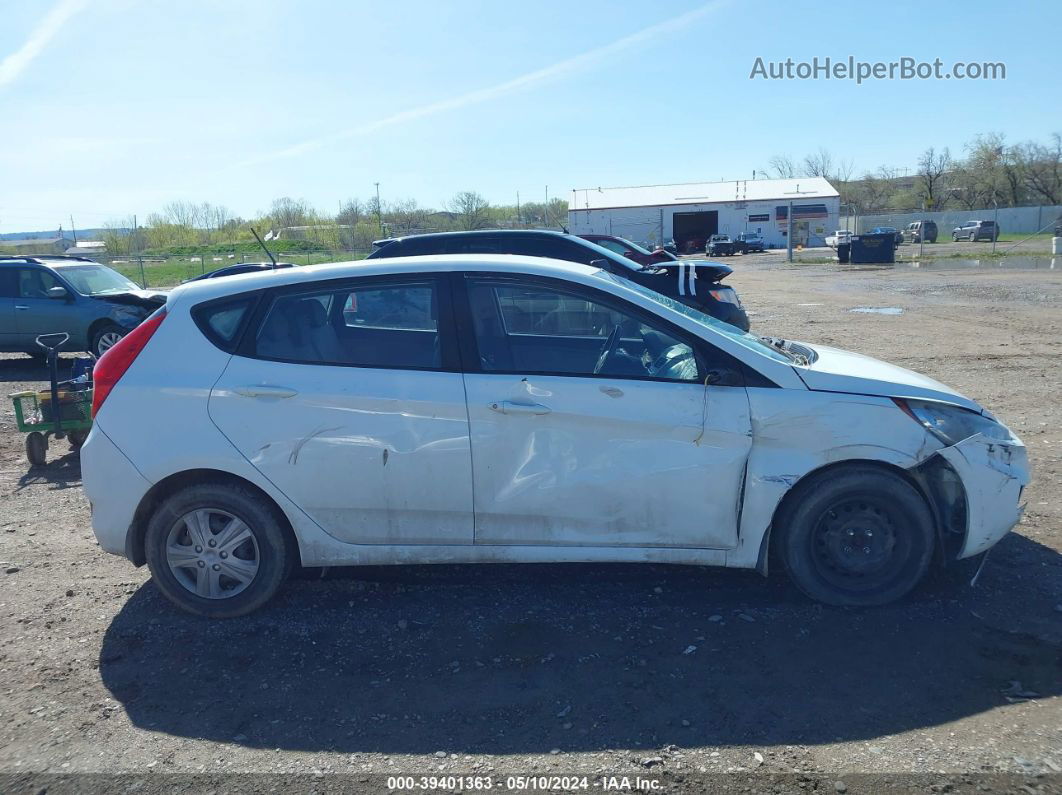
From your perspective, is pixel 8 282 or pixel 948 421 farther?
pixel 8 282

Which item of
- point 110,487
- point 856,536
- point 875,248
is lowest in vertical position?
point 856,536

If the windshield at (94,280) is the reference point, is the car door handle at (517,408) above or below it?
below

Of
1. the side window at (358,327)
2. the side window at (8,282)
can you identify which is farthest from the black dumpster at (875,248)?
the side window at (358,327)

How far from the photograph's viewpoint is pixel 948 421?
4129 mm

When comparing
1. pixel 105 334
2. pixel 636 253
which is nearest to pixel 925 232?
pixel 636 253

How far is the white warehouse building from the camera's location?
64375 mm

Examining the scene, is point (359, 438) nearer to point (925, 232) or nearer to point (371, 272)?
point (371, 272)

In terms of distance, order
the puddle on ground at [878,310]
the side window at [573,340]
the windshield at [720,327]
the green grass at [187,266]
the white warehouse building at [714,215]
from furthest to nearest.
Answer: the white warehouse building at [714,215] < the green grass at [187,266] < the puddle on ground at [878,310] < the windshield at [720,327] < the side window at [573,340]

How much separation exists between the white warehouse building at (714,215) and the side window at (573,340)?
5944 centimetres

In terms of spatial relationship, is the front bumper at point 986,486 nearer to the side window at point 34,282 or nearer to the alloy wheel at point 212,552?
the alloy wheel at point 212,552

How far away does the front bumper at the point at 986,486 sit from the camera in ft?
13.4

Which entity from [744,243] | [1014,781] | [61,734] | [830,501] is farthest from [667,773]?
[744,243]

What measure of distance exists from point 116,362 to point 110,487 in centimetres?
63

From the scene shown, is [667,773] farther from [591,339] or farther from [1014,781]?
[591,339]
